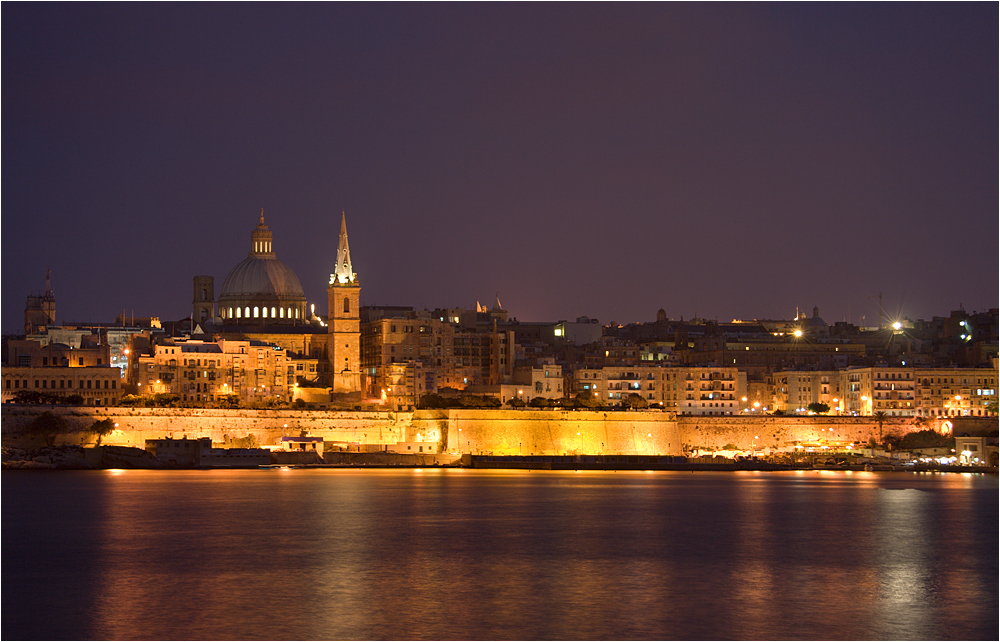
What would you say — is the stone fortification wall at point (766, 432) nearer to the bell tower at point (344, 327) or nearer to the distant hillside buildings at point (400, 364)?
the distant hillside buildings at point (400, 364)

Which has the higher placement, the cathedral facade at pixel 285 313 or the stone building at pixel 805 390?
the cathedral facade at pixel 285 313

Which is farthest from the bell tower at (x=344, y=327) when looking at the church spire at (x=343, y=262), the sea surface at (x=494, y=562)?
the sea surface at (x=494, y=562)

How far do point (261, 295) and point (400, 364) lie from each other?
43.5 feet

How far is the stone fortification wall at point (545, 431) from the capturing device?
54.9 metres

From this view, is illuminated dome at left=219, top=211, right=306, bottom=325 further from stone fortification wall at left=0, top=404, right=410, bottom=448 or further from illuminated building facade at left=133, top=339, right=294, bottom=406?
stone fortification wall at left=0, top=404, right=410, bottom=448

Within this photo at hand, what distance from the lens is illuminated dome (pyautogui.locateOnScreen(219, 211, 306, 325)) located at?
73.1m

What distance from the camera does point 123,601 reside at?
22.1m

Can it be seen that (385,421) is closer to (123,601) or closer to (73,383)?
(73,383)

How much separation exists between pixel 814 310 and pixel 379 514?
7052cm

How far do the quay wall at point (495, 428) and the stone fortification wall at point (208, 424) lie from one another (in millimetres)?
34

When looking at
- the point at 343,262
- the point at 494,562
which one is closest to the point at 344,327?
the point at 343,262

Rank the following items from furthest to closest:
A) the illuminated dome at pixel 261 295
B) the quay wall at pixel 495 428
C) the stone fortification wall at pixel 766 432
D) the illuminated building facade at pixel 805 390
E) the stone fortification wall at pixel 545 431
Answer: the illuminated dome at pixel 261 295 < the illuminated building facade at pixel 805 390 < the stone fortification wall at pixel 766 432 < the stone fortification wall at pixel 545 431 < the quay wall at pixel 495 428

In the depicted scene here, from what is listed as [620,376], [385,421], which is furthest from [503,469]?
[620,376]

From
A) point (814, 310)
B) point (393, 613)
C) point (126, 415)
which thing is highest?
point (814, 310)
